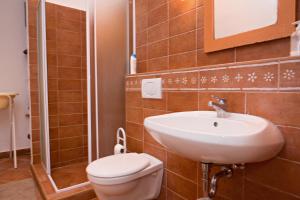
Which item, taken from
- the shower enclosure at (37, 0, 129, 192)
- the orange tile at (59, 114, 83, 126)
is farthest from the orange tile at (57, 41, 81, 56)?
the orange tile at (59, 114, 83, 126)

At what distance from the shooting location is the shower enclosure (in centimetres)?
152

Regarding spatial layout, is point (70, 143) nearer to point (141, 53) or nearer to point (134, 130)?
point (134, 130)

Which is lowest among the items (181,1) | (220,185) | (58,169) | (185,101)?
(58,169)

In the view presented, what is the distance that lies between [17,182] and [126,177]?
1588 mm

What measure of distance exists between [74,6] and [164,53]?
1431 millimetres

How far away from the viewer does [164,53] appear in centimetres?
143

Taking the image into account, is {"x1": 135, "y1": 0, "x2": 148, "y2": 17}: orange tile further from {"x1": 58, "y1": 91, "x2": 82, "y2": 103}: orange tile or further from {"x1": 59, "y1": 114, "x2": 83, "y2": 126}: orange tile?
{"x1": 59, "y1": 114, "x2": 83, "y2": 126}: orange tile

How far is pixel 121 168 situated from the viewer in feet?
3.62

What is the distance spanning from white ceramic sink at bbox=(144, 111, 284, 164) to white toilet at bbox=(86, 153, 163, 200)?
430 mm

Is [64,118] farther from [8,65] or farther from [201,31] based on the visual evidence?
[201,31]

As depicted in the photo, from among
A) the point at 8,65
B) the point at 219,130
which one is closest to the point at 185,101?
the point at 219,130

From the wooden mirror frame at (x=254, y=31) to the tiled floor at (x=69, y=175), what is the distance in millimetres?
1642

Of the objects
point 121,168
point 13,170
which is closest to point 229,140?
point 121,168

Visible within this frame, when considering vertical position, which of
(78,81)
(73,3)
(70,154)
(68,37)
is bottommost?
(70,154)
